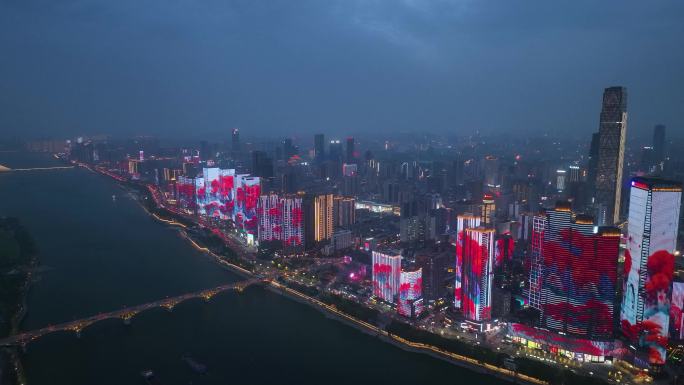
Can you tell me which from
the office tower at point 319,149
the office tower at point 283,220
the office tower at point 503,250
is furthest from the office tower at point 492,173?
the office tower at point 283,220

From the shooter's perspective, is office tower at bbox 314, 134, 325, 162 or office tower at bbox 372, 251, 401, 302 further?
office tower at bbox 314, 134, 325, 162

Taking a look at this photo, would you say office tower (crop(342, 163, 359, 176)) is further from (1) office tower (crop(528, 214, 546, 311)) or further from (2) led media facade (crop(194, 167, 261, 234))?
(1) office tower (crop(528, 214, 546, 311))

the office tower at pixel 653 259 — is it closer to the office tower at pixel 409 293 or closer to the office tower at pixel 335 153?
the office tower at pixel 409 293

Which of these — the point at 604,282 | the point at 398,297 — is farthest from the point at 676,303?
the point at 398,297

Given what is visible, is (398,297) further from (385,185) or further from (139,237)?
(385,185)

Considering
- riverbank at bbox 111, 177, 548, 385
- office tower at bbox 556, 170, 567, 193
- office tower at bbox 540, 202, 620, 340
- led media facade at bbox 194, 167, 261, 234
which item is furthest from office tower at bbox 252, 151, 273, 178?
office tower at bbox 540, 202, 620, 340

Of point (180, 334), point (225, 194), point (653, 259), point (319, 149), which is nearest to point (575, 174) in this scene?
point (653, 259)

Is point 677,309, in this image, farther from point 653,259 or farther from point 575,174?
point 575,174
